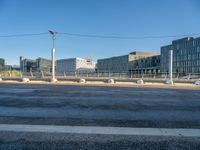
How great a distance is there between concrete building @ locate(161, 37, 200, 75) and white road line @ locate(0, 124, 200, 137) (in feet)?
317

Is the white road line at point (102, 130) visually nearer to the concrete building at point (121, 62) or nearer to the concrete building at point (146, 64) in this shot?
the concrete building at point (146, 64)

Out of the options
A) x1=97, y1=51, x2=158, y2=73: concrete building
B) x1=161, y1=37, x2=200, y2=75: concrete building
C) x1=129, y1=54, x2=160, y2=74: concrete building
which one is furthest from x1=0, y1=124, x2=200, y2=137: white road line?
x1=97, y1=51, x2=158, y2=73: concrete building

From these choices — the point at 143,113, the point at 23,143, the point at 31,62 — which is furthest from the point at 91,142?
the point at 31,62

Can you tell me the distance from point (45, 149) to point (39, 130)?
1249mm

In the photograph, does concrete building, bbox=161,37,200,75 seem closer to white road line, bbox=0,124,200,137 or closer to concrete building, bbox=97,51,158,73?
concrete building, bbox=97,51,158,73

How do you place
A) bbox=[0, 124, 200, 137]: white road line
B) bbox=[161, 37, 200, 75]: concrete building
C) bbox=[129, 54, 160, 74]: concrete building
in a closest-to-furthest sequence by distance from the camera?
bbox=[0, 124, 200, 137]: white road line → bbox=[161, 37, 200, 75]: concrete building → bbox=[129, 54, 160, 74]: concrete building

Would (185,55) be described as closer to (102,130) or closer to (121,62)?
(121,62)

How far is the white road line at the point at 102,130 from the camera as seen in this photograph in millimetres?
4895

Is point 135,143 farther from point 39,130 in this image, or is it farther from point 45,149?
point 39,130

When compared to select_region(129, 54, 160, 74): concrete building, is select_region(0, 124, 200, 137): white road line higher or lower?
lower

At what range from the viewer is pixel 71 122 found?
583cm

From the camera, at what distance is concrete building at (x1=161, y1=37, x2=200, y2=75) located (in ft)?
324

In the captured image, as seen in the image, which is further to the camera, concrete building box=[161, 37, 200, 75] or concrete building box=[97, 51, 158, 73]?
concrete building box=[97, 51, 158, 73]

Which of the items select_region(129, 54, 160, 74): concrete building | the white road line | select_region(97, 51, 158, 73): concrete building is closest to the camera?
the white road line
